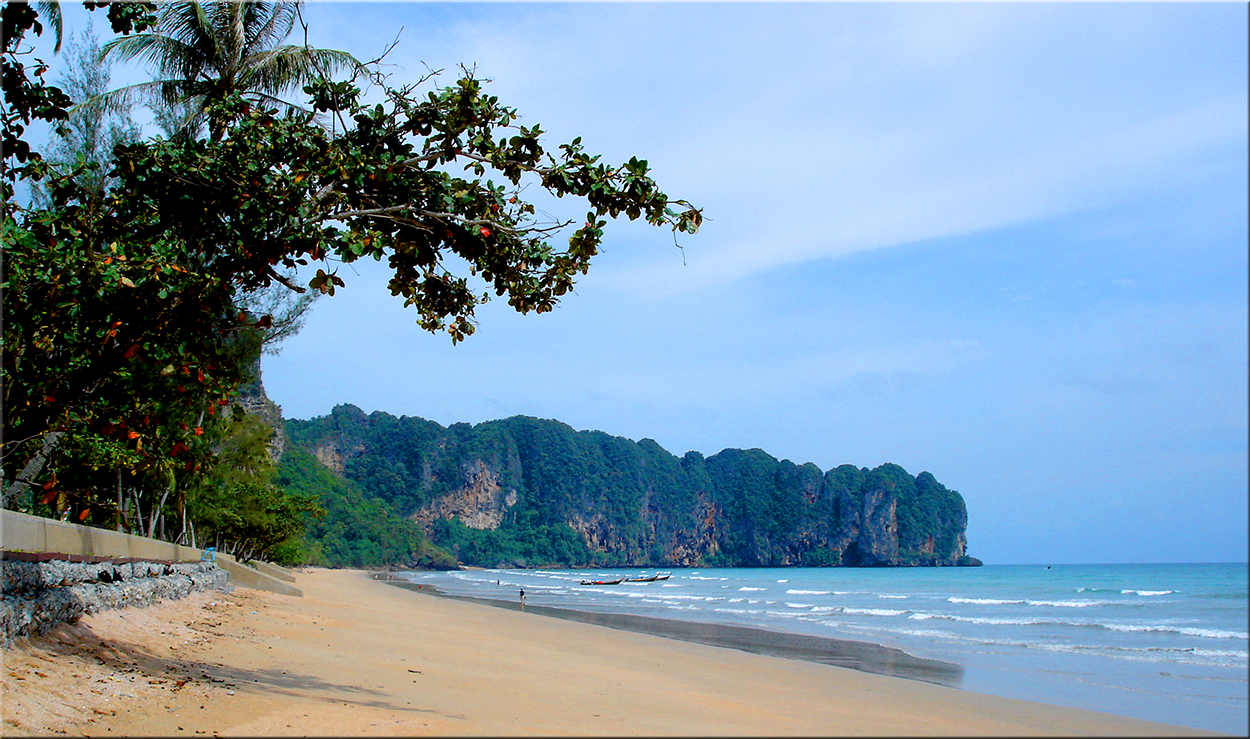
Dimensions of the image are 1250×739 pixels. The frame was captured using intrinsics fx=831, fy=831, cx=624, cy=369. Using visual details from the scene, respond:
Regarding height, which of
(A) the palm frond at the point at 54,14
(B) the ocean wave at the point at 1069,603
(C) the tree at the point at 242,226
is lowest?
(B) the ocean wave at the point at 1069,603

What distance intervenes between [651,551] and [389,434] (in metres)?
53.9

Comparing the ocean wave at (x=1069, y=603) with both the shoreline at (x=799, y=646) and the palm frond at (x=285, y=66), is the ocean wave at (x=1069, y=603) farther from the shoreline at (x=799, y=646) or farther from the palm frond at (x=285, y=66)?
the palm frond at (x=285, y=66)

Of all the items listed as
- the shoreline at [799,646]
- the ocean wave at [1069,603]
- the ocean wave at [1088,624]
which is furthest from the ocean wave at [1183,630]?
the ocean wave at [1069,603]

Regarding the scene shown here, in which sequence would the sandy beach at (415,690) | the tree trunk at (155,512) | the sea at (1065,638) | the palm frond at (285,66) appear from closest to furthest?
the sandy beach at (415,690), the sea at (1065,638), the palm frond at (285,66), the tree trunk at (155,512)

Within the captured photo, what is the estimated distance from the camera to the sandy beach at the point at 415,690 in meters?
5.72

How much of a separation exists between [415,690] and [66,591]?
340 centimetres

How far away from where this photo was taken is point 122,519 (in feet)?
57.9

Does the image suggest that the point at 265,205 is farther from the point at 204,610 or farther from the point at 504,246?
the point at 204,610

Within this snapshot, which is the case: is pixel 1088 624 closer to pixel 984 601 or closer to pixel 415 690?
pixel 984 601

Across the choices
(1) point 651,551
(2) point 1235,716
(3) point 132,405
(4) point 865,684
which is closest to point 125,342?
(3) point 132,405

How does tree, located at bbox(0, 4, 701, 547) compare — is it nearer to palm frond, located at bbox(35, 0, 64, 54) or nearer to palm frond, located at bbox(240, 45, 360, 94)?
palm frond, located at bbox(35, 0, 64, 54)

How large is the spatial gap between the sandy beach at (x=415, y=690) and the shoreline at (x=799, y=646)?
822 mm

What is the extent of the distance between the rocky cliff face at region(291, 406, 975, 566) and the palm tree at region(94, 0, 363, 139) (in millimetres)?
115390

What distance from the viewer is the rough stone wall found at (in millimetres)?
6672
